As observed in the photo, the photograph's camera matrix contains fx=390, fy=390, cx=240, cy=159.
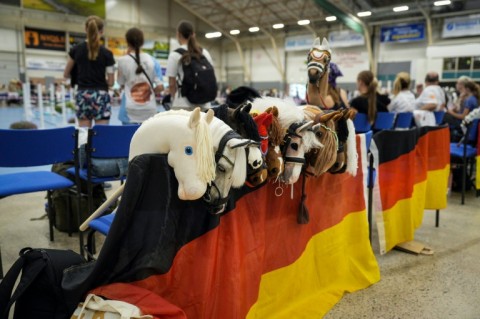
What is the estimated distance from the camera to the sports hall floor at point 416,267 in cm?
192

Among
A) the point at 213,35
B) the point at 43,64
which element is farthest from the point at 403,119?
the point at 213,35

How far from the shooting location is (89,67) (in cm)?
308

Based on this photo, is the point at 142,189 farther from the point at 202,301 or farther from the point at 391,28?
the point at 391,28

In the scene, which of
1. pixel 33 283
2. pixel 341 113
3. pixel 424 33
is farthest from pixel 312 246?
pixel 424 33

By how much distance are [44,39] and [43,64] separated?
1055mm

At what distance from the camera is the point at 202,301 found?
1290mm

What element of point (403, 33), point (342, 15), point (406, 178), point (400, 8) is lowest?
point (406, 178)

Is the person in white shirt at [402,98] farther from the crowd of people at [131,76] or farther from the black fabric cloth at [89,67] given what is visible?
the black fabric cloth at [89,67]

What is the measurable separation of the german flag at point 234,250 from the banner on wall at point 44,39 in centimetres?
1759

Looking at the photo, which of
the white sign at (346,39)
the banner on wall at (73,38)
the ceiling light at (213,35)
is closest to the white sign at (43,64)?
the banner on wall at (73,38)

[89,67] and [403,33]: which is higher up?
[403,33]

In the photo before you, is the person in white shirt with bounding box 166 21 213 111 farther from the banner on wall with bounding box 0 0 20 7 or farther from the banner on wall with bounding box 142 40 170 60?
the banner on wall with bounding box 142 40 170 60

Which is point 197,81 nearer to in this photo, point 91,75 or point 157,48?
point 91,75

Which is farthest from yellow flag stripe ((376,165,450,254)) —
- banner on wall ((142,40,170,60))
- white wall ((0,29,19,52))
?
banner on wall ((142,40,170,60))
